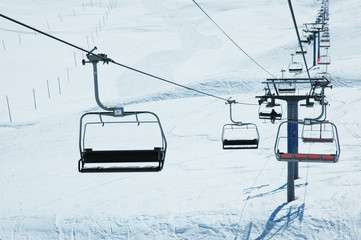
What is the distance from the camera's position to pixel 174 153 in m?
23.0

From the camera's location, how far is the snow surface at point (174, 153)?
48.7 feet

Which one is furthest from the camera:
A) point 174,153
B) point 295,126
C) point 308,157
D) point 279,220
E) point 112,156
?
point 174,153

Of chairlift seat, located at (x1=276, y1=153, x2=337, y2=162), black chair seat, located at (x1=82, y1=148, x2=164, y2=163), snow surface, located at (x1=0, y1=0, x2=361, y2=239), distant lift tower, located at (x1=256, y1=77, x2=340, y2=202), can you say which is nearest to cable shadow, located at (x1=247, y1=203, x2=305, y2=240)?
snow surface, located at (x1=0, y1=0, x2=361, y2=239)

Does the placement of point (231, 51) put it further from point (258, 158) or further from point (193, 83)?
point (258, 158)

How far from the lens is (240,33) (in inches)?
2445

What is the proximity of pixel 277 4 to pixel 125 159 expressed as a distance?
8531 centimetres

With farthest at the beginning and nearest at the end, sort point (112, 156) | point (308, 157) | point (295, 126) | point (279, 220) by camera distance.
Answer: point (295, 126)
point (279, 220)
point (308, 157)
point (112, 156)

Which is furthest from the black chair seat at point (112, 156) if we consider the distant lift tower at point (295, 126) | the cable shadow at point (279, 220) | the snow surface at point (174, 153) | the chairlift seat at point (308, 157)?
the cable shadow at point (279, 220)

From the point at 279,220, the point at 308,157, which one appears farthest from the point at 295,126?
the point at 308,157

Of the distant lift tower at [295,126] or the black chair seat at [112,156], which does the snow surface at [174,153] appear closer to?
the distant lift tower at [295,126]

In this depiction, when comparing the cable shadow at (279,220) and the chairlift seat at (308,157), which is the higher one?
the chairlift seat at (308,157)

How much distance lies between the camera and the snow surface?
14.9m

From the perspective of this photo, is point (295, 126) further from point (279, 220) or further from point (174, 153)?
point (174, 153)

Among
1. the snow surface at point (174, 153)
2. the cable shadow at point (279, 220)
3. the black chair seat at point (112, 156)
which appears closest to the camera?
Answer: the black chair seat at point (112, 156)
